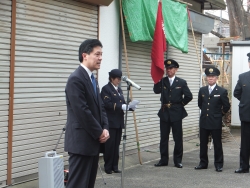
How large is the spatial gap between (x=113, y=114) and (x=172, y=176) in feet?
5.09

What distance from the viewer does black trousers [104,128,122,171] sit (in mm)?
8469

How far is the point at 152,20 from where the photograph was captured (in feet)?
33.0

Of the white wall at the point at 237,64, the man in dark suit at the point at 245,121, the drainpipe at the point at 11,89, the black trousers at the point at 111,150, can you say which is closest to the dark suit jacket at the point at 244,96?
the man in dark suit at the point at 245,121

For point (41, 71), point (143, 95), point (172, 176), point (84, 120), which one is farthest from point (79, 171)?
point (143, 95)

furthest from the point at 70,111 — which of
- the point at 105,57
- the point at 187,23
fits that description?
the point at 187,23

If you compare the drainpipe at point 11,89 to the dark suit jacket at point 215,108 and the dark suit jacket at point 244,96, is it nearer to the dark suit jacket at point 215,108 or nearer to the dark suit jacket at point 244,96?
the dark suit jacket at point 215,108

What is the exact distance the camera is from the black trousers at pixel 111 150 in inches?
333

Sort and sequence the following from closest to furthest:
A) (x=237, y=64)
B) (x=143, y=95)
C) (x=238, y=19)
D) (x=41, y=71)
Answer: (x=41, y=71), (x=143, y=95), (x=237, y=64), (x=238, y=19)

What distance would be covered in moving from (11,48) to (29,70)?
52 centimetres

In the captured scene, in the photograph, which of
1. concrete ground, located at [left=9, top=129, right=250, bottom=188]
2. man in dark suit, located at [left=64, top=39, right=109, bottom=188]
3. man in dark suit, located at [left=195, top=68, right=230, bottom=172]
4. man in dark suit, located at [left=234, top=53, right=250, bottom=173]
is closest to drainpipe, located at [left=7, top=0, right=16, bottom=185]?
concrete ground, located at [left=9, top=129, right=250, bottom=188]

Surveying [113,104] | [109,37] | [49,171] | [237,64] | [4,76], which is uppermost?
[109,37]

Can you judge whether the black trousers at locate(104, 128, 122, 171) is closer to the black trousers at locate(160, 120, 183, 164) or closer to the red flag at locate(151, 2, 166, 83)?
the black trousers at locate(160, 120, 183, 164)

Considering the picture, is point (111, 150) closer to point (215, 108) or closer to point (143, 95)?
point (215, 108)

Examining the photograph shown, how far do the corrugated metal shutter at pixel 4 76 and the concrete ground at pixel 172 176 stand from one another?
0.50 m
